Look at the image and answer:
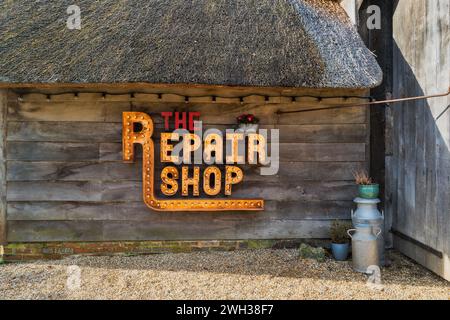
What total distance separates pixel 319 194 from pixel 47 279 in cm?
352

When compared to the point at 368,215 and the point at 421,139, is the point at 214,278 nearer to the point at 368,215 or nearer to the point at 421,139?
the point at 368,215

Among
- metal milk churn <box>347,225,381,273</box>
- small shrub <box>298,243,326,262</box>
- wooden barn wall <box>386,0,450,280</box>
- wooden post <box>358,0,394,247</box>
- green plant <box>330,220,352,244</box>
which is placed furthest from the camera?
wooden post <box>358,0,394,247</box>

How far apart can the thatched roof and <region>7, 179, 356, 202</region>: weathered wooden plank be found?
136 centimetres

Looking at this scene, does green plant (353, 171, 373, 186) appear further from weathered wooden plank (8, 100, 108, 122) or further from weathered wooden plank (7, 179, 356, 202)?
weathered wooden plank (8, 100, 108, 122)

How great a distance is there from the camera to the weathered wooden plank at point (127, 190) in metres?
4.25

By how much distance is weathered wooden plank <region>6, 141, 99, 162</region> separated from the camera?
4219 millimetres

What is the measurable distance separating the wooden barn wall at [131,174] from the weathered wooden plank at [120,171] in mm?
13

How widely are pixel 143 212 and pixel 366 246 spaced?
9.26 feet

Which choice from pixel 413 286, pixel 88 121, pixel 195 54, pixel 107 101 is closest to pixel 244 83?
pixel 195 54

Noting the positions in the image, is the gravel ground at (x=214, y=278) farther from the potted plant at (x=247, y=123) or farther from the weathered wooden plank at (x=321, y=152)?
the potted plant at (x=247, y=123)

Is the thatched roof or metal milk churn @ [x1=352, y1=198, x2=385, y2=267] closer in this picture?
the thatched roof

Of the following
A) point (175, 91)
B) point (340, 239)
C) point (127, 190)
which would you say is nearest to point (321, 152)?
point (340, 239)

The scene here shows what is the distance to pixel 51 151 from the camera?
4.26 m

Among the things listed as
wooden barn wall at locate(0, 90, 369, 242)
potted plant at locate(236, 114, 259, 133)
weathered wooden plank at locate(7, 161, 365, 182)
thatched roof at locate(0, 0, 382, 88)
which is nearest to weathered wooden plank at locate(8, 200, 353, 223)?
wooden barn wall at locate(0, 90, 369, 242)
